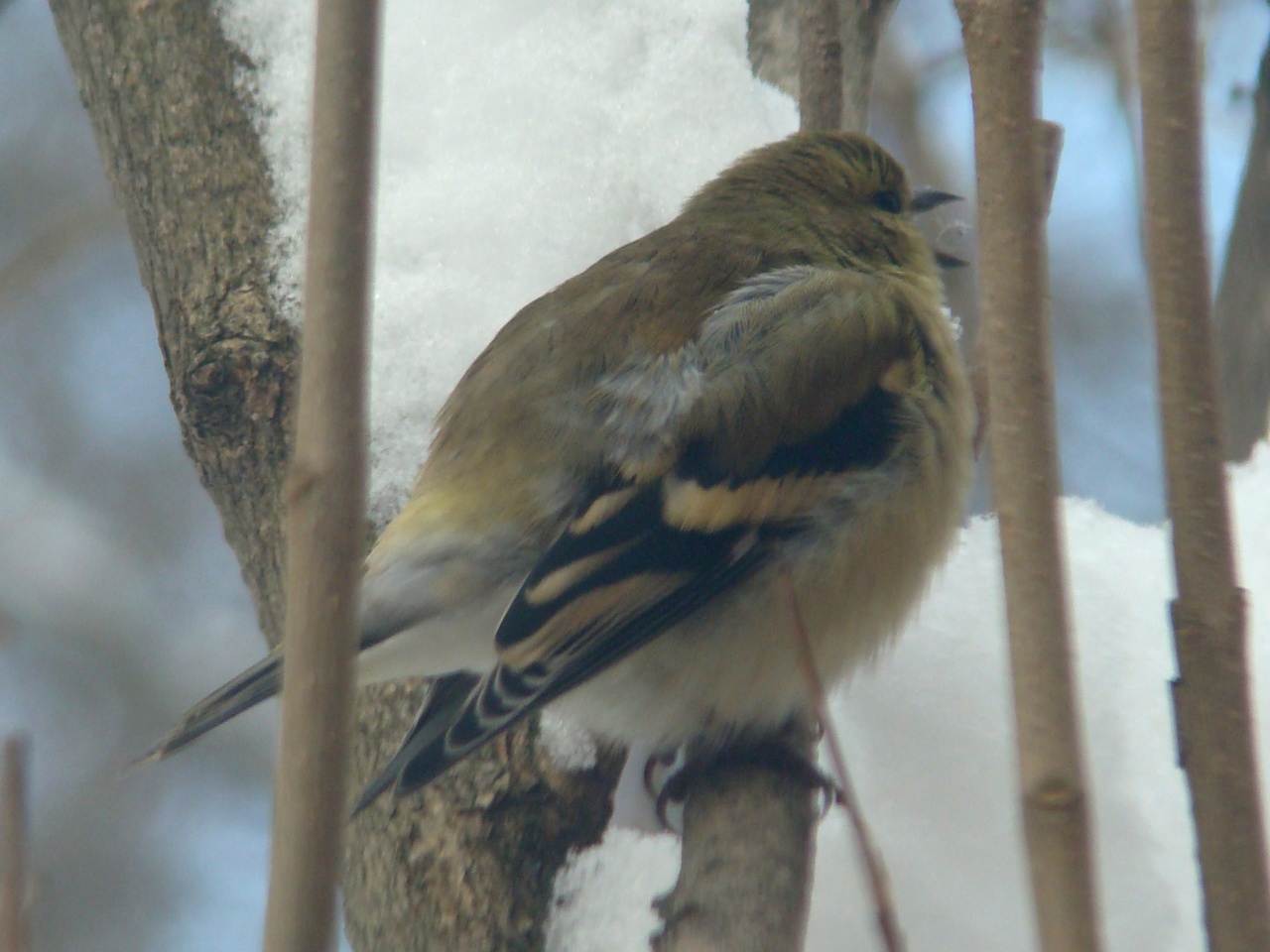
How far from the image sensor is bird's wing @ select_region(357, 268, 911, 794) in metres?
1.90

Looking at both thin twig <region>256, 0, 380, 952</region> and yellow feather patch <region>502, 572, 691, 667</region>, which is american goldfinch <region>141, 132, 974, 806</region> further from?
thin twig <region>256, 0, 380, 952</region>

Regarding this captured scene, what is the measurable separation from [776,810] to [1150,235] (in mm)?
1088

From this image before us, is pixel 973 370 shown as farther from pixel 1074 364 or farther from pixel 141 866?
pixel 141 866

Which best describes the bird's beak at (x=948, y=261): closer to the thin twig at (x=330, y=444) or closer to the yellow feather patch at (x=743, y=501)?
the yellow feather patch at (x=743, y=501)

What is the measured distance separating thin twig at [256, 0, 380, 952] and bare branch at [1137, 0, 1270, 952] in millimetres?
538

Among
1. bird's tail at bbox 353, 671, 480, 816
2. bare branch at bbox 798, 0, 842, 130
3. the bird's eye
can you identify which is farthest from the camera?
the bird's eye

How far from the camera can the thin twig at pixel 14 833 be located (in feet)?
2.83

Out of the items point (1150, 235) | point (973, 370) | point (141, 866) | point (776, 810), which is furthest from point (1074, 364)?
point (1150, 235)

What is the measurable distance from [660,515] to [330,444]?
127 centimetres

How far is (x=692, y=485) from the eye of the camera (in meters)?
2.03

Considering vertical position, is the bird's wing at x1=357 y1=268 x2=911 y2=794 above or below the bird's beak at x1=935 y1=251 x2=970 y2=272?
below

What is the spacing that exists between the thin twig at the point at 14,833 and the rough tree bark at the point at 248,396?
1148mm

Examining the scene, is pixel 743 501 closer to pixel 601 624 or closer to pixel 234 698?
pixel 601 624

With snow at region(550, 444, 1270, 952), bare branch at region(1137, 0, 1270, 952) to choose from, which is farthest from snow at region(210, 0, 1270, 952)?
bare branch at region(1137, 0, 1270, 952)
